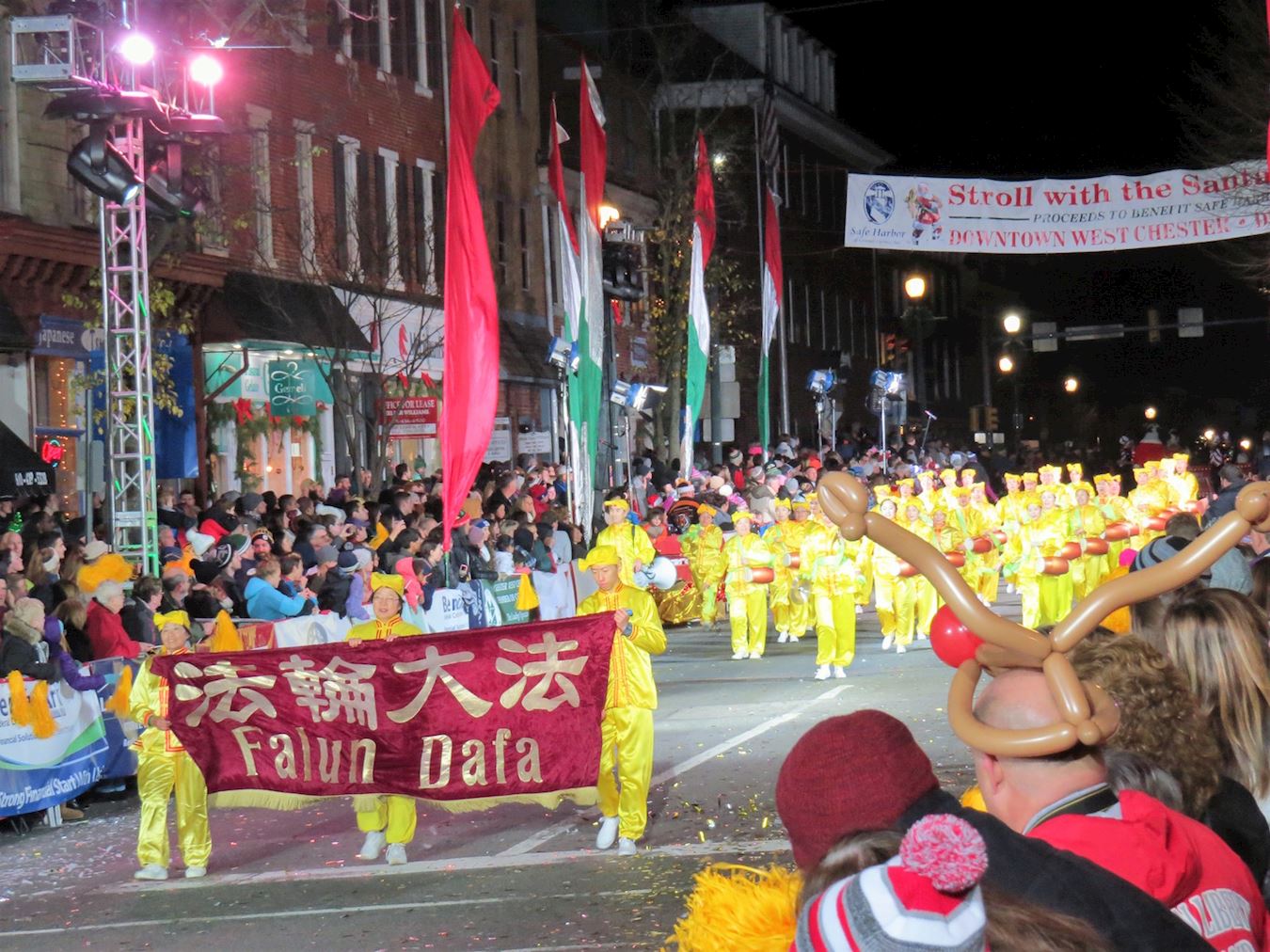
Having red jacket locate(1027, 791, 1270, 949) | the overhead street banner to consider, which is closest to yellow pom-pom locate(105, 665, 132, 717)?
red jacket locate(1027, 791, 1270, 949)

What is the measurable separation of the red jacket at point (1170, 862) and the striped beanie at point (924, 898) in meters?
0.90

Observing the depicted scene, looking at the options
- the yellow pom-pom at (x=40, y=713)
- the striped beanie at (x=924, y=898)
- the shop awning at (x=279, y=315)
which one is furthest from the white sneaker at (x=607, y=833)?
the shop awning at (x=279, y=315)

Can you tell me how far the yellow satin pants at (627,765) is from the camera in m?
9.73

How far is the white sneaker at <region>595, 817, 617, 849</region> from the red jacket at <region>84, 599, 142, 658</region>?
4.44 meters

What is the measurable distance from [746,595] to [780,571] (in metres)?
0.94

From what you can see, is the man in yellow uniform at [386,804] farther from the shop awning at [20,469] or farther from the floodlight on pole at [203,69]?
the shop awning at [20,469]

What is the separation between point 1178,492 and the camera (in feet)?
73.3

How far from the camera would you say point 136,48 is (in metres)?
13.9

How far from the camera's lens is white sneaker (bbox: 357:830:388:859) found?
32.4 feet

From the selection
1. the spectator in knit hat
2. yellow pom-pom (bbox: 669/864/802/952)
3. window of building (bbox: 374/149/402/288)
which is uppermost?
window of building (bbox: 374/149/402/288)

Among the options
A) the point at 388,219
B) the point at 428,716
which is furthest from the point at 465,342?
the point at 388,219

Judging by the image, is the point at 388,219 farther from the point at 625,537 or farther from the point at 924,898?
the point at 924,898

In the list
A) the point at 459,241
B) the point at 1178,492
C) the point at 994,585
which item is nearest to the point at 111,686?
the point at 459,241

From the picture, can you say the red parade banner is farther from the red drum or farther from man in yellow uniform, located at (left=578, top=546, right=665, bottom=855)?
the red drum
